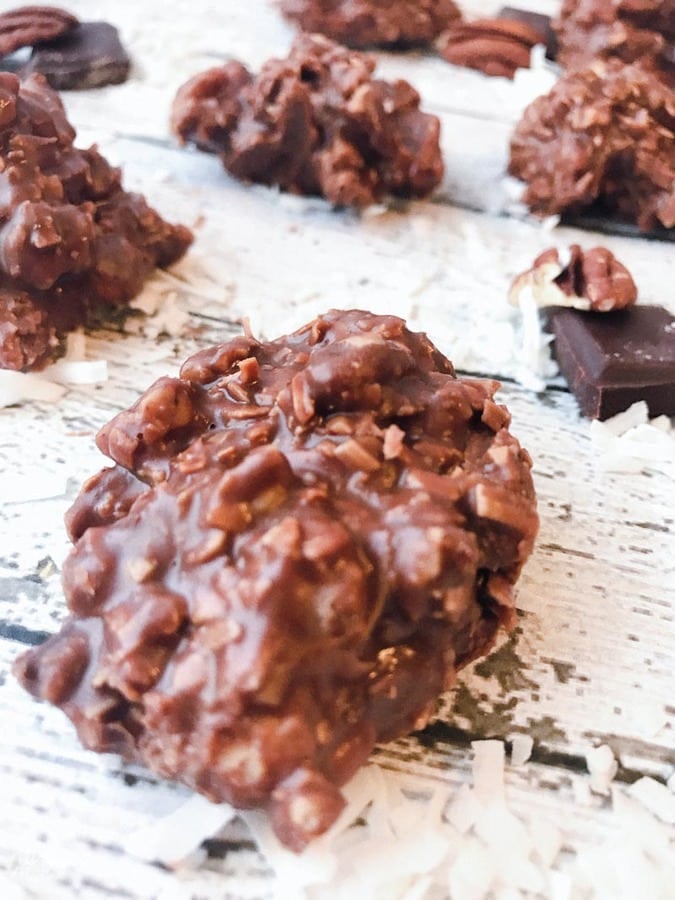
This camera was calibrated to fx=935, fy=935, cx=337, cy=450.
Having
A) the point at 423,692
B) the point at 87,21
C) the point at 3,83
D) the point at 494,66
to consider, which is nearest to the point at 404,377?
the point at 423,692

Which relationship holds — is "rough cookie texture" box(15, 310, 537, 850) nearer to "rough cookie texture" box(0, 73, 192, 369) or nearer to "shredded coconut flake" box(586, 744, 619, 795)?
"shredded coconut flake" box(586, 744, 619, 795)

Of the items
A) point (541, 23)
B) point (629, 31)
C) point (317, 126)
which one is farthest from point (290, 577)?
point (541, 23)

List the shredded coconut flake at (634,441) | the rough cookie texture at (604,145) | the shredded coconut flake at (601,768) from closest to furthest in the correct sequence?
the shredded coconut flake at (601,768)
the shredded coconut flake at (634,441)
the rough cookie texture at (604,145)

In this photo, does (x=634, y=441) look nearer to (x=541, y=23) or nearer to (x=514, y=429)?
(x=514, y=429)

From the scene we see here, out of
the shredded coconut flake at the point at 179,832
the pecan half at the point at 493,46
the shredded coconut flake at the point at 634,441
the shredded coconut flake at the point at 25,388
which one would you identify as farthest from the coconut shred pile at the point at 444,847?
the pecan half at the point at 493,46

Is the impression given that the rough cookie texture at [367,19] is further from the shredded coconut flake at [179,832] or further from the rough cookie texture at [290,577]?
the shredded coconut flake at [179,832]
